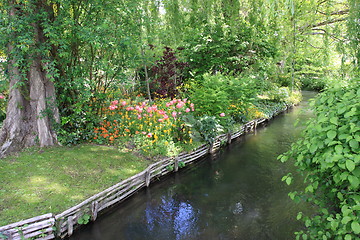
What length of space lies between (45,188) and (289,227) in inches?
171

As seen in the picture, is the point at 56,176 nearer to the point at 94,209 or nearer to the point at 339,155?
the point at 94,209

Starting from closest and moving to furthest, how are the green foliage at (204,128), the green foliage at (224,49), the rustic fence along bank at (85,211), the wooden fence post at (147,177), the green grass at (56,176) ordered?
the rustic fence along bank at (85,211)
the green grass at (56,176)
the wooden fence post at (147,177)
the green foliage at (204,128)
the green foliage at (224,49)

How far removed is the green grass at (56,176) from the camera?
381 centimetres

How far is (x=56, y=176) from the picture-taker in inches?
184

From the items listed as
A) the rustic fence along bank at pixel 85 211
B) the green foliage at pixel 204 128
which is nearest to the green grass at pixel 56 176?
the rustic fence along bank at pixel 85 211

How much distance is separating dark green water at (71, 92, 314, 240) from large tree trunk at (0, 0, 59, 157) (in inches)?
105

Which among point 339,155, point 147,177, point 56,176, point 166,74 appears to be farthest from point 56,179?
point 166,74

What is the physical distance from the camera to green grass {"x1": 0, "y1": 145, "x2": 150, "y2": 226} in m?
3.81

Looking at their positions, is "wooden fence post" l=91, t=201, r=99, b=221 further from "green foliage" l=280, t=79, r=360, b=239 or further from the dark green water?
"green foliage" l=280, t=79, r=360, b=239

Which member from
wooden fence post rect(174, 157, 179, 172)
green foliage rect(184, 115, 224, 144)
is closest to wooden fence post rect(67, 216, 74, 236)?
wooden fence post rect(174, 157, 179, 172)

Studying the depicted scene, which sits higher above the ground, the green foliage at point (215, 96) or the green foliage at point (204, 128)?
the green foliage at point (215, 96)

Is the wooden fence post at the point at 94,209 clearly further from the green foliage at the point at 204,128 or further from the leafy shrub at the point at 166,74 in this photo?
the leafy shrub at the point at 166,74

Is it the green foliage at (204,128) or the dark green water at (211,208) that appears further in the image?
the green foliage at (204,128)

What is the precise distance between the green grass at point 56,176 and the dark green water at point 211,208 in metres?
0.58
